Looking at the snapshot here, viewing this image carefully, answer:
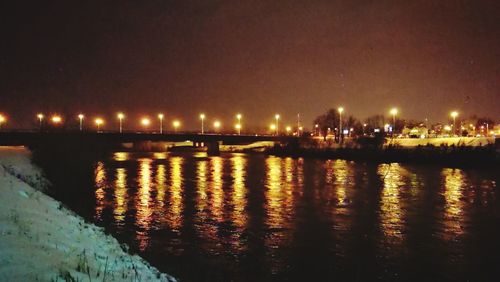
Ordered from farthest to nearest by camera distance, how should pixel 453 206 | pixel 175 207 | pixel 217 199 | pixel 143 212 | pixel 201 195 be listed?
pixel 201 195 < pixel 217 199 < pixel 453 206 < pixel 175 207 < pixel 143 212

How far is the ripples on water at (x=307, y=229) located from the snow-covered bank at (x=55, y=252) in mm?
2771

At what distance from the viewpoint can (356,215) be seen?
27.1 m

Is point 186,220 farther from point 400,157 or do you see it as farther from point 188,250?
point 400,157

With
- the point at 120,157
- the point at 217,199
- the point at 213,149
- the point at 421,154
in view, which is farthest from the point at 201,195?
the point at 213,149

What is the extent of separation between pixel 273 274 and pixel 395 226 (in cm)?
1019

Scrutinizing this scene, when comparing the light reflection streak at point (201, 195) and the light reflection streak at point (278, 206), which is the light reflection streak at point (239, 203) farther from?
the light reflection streak at point (201, 195)

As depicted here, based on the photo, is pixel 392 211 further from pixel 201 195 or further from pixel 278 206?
pixel 201 195

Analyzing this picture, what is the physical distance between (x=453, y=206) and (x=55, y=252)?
25820 millimetres

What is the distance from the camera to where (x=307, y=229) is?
22781mm

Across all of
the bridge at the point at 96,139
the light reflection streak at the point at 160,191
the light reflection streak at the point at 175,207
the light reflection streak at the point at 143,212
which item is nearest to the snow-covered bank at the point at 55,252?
the light reflection streak at the point at 143,212

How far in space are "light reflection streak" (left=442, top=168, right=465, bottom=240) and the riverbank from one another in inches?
682

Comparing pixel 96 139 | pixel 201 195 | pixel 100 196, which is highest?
pixel 96 139

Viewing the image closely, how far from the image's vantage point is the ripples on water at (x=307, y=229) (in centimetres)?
1631

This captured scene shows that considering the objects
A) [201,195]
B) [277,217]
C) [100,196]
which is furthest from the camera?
[201,195]
